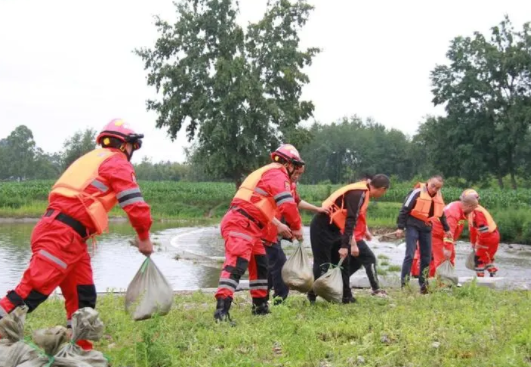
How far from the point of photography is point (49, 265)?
16.6 ft

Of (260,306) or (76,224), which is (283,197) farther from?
(76,224)

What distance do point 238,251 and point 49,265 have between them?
2330 mm

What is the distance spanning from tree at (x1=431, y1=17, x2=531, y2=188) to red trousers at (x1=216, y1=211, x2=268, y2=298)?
53886 mm

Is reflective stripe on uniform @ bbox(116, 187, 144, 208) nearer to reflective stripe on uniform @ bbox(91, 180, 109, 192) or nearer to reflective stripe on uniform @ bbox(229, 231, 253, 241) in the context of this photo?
reflective stripe on uniform @ bbox(91, 180, 109, 192)

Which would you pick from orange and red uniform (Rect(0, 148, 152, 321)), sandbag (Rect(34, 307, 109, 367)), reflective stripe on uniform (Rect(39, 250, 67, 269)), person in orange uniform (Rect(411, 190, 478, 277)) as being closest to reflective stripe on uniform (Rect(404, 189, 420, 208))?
person in orange uniform (Rect(411, 190, 478, 277))

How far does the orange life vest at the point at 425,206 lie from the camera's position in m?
9.78

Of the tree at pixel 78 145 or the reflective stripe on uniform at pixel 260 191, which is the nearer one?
the reflective stripe on uniform at pixel 260 191

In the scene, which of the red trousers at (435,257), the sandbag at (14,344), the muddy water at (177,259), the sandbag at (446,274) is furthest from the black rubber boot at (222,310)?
the red trousers at (435,257)

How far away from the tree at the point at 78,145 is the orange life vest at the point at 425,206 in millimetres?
59632

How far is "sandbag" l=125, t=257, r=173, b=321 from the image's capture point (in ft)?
18.2

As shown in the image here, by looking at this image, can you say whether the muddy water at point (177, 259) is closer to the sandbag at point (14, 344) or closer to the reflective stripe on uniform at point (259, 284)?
the reflective stripe on uniform at point (259, 284)

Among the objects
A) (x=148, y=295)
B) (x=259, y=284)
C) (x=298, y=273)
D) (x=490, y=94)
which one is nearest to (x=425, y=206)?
(x=298, y=273)

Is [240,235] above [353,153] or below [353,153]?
below

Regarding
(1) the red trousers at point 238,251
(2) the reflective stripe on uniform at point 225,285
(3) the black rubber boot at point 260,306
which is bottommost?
(3) the black rubber boot at point 260,306
